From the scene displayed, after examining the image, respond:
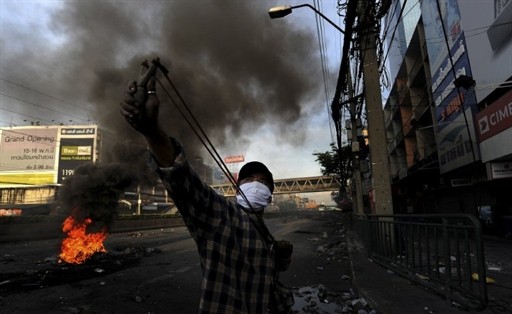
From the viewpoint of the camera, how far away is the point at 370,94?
9281 millimetres

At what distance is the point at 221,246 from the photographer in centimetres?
132

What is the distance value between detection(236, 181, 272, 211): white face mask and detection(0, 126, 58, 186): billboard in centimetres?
6484

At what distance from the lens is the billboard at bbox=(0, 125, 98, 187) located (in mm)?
58000

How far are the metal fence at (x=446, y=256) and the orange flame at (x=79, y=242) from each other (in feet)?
24.3

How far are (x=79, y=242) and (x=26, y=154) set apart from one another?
195 ft

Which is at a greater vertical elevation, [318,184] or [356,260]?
[318,184]

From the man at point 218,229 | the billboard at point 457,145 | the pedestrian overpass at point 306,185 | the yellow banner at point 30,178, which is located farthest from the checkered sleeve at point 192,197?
the yellow banner at point 30,178

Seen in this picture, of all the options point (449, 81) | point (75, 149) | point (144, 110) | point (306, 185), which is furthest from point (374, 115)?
point (75, 149)

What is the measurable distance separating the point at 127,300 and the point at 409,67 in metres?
22.6

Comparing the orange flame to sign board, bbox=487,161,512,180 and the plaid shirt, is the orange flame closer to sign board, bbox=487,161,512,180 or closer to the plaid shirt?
the plaid shirt

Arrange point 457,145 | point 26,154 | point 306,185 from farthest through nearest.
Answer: point 26,154
point 306,185
point 457,145

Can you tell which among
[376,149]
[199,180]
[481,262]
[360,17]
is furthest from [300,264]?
[199,180]

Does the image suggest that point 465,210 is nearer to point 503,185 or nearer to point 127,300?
point 503,185

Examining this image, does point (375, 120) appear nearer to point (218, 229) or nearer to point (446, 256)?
point (446, 256)
